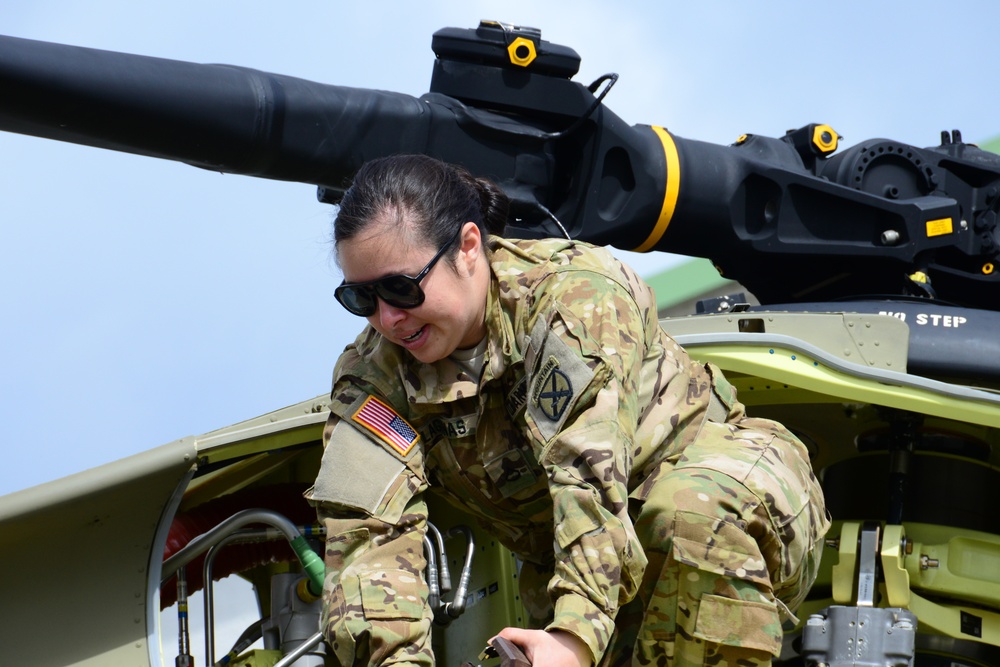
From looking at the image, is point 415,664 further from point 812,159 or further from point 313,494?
point 812,159

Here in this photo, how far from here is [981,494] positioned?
4055 millimetres

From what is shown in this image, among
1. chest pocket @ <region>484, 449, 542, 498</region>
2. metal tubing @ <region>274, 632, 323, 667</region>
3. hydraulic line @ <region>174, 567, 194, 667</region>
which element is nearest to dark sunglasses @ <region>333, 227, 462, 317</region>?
chest pocket @ <region>484, 449, 542, 498</region>

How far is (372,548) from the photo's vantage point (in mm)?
2992

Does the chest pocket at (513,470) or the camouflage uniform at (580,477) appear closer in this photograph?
the camouflage uniform at (580,477)

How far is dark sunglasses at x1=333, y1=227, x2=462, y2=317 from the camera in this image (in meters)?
2.93

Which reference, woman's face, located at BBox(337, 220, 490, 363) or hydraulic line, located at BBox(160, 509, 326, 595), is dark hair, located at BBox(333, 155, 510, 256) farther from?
hydraulic line, located at BBox(160, 509, 326, 595)

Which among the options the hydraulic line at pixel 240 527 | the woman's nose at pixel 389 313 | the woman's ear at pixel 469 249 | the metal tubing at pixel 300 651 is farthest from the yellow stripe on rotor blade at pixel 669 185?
the metal tubing at pixel 300 651

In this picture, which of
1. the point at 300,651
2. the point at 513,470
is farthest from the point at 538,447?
the point at 300,651

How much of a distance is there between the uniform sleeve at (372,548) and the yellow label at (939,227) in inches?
84.3

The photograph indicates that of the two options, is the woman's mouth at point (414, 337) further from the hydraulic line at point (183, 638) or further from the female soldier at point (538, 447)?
the hydraulic line at point (183, 638)

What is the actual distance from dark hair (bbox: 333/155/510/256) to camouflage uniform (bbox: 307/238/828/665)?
0.52 feet

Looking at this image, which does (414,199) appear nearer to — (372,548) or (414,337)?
(414,337)

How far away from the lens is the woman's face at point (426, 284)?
116 inches

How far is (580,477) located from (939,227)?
2257mm
